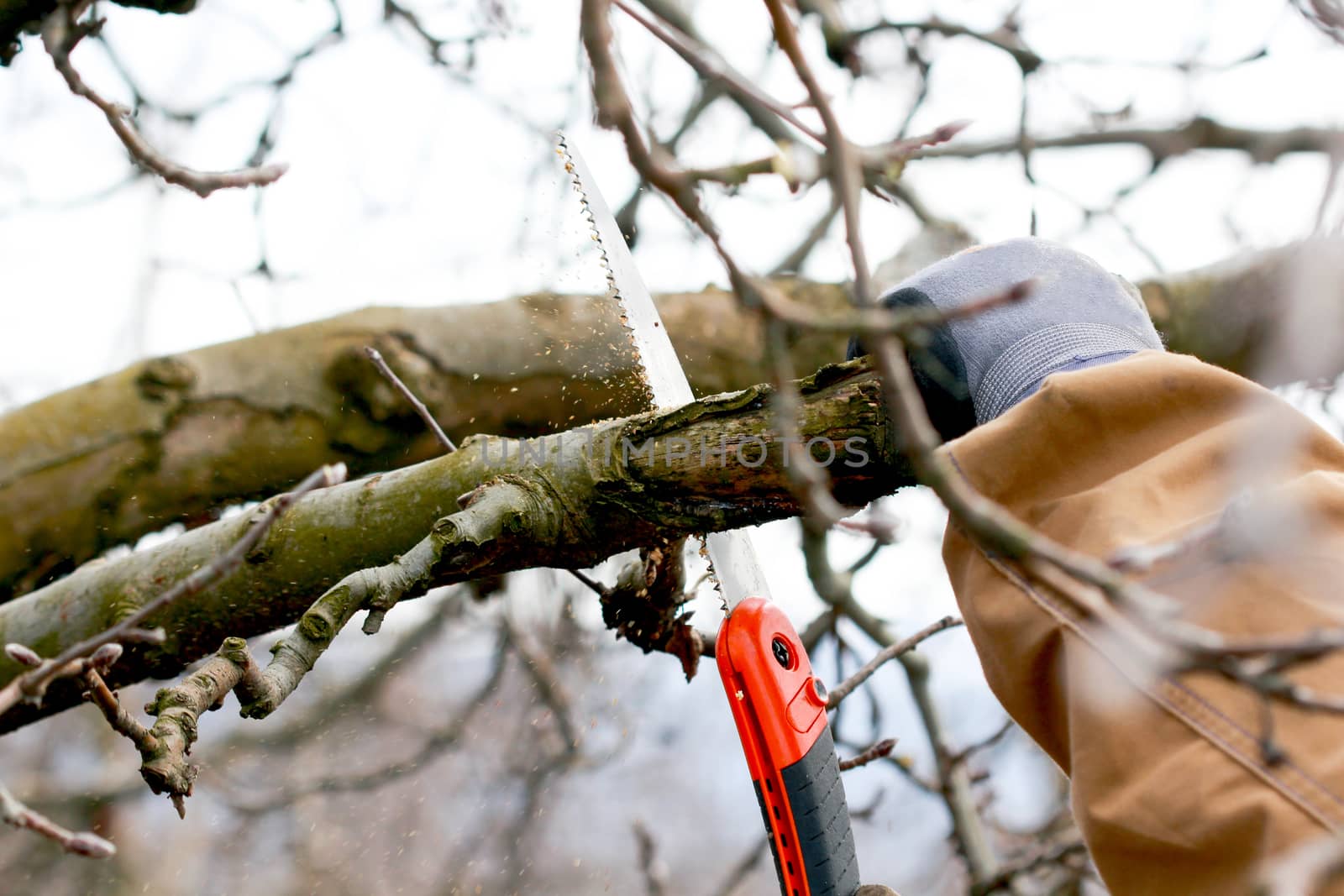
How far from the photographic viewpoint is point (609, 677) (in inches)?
175

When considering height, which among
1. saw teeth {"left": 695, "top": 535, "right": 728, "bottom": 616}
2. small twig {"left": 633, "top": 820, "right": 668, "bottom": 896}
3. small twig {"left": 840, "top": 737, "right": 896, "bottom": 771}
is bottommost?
small twig {"left": 840, "top": 737, "right": 896, "bottom": 771}

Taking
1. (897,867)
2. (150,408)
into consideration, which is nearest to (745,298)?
(150,408)

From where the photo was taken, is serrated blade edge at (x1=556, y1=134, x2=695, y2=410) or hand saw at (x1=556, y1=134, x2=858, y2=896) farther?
serrated blade edge at (x1=556, y1=134, x2=695, y2=410)

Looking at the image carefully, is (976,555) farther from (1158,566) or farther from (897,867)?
(897,867)

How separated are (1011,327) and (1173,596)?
1.57 ft

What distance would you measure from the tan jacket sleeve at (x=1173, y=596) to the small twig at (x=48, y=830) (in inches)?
25.5

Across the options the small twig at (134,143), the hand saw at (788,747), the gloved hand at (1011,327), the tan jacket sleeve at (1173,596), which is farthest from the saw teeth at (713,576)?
the small twig at (134,143)

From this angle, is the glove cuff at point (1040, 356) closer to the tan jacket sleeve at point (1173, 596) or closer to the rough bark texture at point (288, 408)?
the tan jacket sleeve at point (1173, 596)

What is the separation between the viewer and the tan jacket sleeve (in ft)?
2.28

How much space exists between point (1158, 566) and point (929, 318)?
0.44 m

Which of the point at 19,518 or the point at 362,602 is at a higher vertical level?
the point at 19,518

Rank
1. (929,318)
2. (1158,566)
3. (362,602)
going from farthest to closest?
(362,602) → (1158,566) → (929,318)

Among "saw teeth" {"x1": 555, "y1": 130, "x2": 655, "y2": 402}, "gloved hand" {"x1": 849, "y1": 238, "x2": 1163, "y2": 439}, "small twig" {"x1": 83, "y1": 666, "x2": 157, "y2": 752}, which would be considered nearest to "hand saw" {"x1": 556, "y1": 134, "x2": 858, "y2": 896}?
Result: "gloved hand" {"x1": 849, "y1": 238, "x2": 1163, "y2": 439}

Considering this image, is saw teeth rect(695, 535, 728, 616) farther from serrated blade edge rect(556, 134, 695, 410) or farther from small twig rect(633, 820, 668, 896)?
small twig rect(633, 820, 668, 896)
